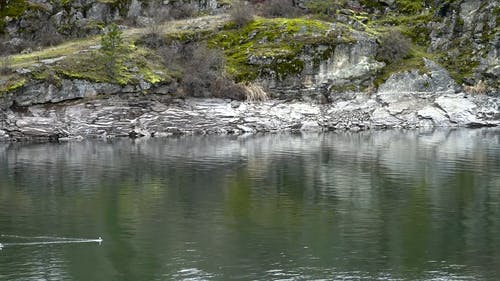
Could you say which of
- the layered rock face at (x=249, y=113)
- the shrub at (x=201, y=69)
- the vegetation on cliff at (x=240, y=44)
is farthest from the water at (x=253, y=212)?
the shrub at (x=201, y=69)

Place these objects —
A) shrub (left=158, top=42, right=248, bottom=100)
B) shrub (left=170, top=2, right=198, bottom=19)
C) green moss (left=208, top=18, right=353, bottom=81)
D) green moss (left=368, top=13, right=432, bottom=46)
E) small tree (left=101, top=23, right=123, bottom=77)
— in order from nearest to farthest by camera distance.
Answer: small tree (left=101, top=23, right=123, bottom=77), shrub (left=158, top=42, right=248, bottom=100), green moss (left=208, top=18, right=353, bottom=81), green moss (left=368, top=13, right=432, bottom=46), shrub (left=170, top=2, right=198, bottom=19)

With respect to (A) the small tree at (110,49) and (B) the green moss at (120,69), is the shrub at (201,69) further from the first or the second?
(A) the small tree at (110,49)

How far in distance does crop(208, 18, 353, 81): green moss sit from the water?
2719cm

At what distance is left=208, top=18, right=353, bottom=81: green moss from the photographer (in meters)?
102

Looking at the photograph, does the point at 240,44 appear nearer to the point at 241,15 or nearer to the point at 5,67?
the point at 241,15

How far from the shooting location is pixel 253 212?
42812 mm

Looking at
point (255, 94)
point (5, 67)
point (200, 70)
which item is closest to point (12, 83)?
point (5, 67)

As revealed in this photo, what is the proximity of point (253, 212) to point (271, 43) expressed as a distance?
64.1 meters

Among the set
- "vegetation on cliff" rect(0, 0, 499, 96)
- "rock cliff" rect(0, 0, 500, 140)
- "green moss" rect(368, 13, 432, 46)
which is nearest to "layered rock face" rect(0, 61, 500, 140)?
"rock cliff" rect(0, 0, 500, 140)

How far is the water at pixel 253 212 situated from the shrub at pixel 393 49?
31416 millimetres

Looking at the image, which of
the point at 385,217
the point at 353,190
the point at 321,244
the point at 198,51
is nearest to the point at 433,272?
the point at 321,244

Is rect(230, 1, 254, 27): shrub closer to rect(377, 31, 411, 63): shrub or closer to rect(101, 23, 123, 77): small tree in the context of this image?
rect(377, 31, 411, 63): shrub

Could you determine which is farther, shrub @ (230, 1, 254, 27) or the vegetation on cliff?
shrub @ (230, 1, 254, 27)

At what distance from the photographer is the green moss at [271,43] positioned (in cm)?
10162
